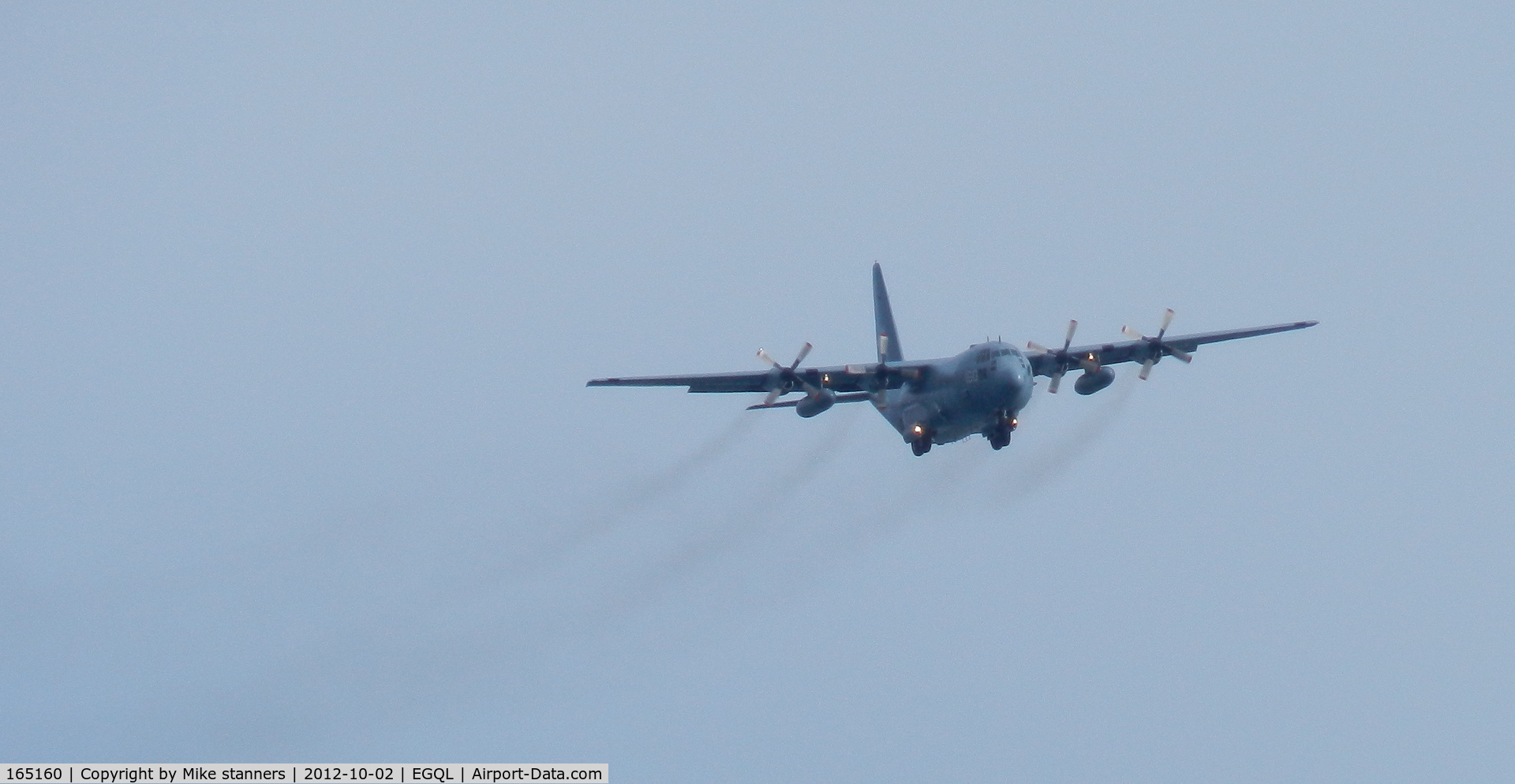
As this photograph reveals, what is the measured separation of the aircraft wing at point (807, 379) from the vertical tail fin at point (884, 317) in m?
7.14

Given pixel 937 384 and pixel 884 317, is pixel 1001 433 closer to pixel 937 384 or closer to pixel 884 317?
pixel 937 384

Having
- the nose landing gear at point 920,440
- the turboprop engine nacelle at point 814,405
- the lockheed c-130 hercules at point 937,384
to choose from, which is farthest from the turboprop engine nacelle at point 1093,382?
the turboprop engine nacelle at point 814,405

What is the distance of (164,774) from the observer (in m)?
41.4

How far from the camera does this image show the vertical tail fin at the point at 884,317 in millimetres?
53156

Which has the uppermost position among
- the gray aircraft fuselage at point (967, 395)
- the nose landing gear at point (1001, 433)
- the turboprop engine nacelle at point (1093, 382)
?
the turboprop engine nacelle at point (1093, 382)

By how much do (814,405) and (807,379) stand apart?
1177 millimetres

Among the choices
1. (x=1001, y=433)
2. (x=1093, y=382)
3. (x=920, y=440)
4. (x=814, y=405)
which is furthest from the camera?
(x=1093, y=382)

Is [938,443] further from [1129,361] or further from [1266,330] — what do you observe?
[1266,330]

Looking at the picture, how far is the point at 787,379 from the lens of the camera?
1727 inches

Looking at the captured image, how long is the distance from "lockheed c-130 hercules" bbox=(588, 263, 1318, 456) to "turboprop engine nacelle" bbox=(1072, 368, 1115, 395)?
0.08 ft

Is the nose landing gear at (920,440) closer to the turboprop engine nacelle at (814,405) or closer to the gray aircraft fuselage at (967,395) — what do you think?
the gray aircraft fuselage at (967,395)

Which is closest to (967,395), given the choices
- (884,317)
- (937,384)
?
(937,384)

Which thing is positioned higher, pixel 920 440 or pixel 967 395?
pixel 967 395

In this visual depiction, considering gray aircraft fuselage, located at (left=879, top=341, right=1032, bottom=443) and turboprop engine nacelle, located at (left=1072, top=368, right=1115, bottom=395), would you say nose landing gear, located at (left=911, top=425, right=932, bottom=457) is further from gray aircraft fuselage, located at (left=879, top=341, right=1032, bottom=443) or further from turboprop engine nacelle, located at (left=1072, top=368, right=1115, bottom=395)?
turboprop engine nacelle, located at (left=1072, top=368, right=1115, bottom=395)
